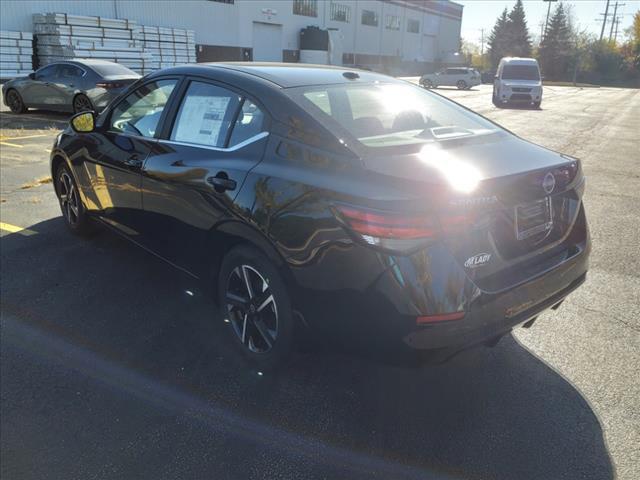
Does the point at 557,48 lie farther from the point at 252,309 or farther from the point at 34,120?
the point at 252,309

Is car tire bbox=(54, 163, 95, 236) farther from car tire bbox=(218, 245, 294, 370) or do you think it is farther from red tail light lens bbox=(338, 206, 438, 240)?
red tail light lens bbox=(338, 206, 438, 240)

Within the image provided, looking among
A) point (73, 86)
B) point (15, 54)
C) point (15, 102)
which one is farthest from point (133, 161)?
point (15, 54)

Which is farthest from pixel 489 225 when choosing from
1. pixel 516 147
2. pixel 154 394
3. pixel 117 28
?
pixel 117 28

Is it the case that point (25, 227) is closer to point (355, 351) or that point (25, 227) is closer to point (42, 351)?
point (42, 351)

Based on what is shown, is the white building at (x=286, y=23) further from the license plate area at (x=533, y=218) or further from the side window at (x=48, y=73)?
the license plate area at (x=533, y=218)

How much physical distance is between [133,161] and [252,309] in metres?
1.55

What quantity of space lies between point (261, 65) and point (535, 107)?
2210 centimetres

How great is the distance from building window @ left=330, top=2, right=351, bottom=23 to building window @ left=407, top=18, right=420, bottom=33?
1771 cm

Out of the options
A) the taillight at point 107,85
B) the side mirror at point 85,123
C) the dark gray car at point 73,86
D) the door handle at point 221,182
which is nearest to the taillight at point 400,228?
the door handle at point 221,182

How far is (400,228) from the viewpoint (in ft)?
7.44

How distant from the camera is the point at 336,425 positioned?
2.68 m

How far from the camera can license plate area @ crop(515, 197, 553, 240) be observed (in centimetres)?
264

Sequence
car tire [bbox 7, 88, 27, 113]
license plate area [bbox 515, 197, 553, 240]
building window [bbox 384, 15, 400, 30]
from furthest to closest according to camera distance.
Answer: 1. building window [bbox 384, 15, 400, 30]
2. car tire [bbox 7, 88, 27, 113]
3. license plate area [bbox 515, 197, 553, 240]

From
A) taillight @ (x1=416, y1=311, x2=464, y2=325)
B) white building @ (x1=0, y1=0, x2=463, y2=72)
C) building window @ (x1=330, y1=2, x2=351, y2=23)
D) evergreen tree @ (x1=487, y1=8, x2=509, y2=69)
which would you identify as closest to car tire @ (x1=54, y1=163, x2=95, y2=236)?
taillight @ (x1=416, y1=311, x2=464, y2=325)
